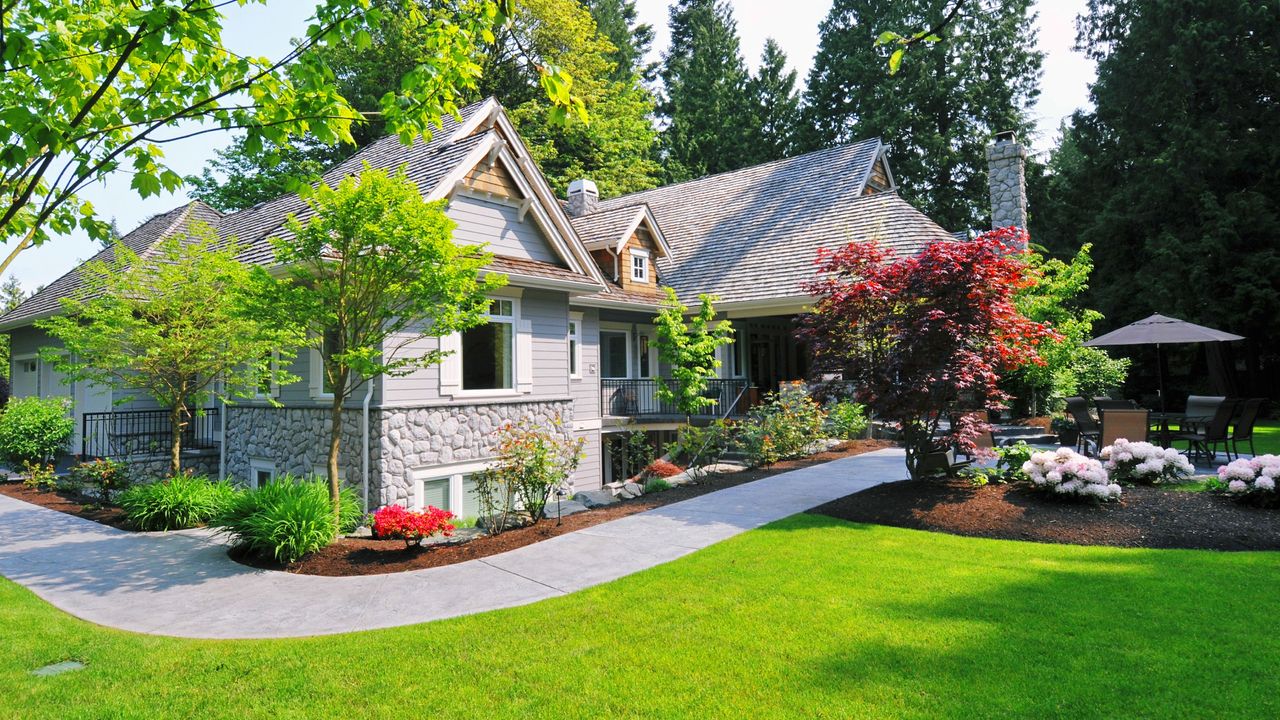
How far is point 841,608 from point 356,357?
5.67m

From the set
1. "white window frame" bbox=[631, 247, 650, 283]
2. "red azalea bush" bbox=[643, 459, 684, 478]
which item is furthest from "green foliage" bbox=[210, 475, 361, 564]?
"white window frame" bbox=[631, 247, 650, 283]

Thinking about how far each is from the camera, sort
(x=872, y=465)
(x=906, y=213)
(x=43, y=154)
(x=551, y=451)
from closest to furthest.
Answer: (x=43, y=154) < (x=551, y=451) < (x=872, y=465) < (x=906, y=213)

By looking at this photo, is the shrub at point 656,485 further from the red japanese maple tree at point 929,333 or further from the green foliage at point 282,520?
the green foliage at point 282,520

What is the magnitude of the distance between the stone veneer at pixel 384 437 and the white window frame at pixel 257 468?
0.07m

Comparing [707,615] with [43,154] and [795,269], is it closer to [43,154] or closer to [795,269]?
[43,154]

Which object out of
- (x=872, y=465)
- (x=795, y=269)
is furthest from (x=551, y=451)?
(x=795, y=269)

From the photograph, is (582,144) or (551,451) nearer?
(551,451)

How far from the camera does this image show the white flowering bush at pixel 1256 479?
24.4 feet

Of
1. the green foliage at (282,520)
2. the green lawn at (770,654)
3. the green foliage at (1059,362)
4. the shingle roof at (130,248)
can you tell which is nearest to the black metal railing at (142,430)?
the shingle roof at (130,248)

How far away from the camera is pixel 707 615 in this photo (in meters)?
5.28

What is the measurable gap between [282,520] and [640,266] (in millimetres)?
13247

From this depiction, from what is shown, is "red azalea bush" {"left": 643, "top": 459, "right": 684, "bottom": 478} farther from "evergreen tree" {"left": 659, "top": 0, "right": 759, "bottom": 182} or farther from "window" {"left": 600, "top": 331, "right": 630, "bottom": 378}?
"evergreen tree" {"left": 659, "top": 0, "right": 759, "bottom": 182}

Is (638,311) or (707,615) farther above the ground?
(638,311)

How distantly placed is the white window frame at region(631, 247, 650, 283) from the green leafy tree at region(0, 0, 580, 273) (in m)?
14.7
